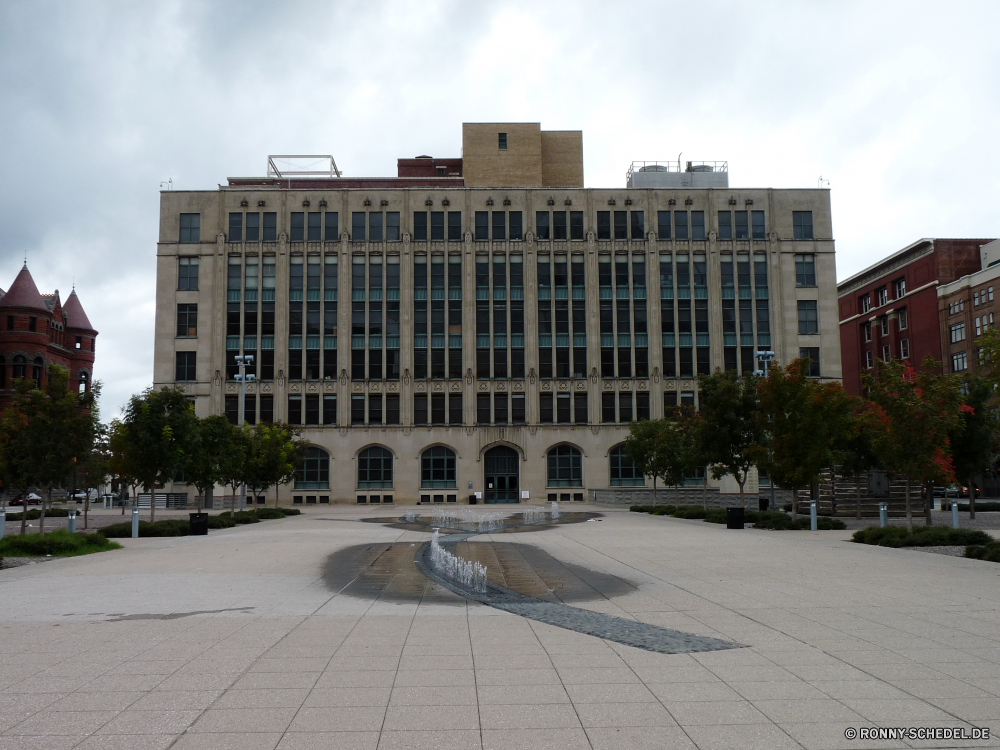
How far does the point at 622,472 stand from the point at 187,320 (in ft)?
129

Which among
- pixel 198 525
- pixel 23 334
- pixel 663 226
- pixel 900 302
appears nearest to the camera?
pixel 198 525

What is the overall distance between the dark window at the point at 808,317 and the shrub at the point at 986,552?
175 ft

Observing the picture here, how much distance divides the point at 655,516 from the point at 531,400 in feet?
86.1

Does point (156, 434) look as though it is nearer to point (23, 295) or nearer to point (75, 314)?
point (23, 295)

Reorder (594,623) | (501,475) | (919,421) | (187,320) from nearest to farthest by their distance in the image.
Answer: (594,623), (919,421), (501,475), (187,320)

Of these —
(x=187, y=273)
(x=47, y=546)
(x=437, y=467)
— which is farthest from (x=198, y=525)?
(x=187, y=273)

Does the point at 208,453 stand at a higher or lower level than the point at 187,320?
lower

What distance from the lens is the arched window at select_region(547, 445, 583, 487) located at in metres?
67.7

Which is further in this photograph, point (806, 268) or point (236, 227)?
point (806, 268)

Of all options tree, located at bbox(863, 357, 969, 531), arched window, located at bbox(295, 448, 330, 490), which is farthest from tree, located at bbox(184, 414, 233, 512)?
arched window, located at bbox(295, 448, 330, 490)

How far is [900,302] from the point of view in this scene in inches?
3698

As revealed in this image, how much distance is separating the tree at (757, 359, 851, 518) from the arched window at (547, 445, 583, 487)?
35.8 metres

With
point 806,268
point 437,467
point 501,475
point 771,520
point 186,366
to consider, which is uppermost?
point 806,268

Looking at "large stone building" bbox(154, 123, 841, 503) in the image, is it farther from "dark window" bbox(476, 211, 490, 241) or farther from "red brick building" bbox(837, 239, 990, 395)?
"red brick building" bbox(837, 239, 990, 395)
